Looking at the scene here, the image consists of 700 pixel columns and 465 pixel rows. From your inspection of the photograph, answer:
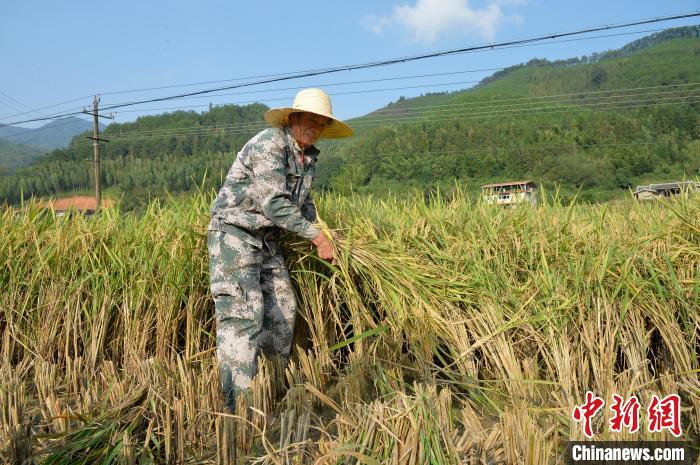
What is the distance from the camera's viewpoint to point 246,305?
7.68 feet

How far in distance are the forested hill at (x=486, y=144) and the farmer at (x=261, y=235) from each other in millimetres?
31793

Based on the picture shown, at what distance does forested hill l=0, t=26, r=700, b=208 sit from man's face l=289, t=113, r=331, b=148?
104 ft

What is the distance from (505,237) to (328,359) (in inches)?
47.9

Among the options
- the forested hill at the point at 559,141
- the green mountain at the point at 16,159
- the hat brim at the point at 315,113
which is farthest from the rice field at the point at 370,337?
the green mountain at the point at 16,159

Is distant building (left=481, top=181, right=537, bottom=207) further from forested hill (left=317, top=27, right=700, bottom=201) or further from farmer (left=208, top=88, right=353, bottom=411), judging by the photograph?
→ forested hill (left=317, top=27, right=700, bottom=201)

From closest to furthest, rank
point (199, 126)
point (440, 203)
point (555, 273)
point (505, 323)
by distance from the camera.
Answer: point (505, 323) < point (555, 273) < point (440, 203) < point (199, 126)

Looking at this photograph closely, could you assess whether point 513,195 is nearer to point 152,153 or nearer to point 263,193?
point 263,193

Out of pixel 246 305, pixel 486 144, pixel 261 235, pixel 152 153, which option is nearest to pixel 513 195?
pixel 261 235

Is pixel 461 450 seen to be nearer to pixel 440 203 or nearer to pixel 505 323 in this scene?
pixel 505 323

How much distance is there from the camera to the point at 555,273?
2.43 meters

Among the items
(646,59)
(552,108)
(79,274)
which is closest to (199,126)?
(552,108)

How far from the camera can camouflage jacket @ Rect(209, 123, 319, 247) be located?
237cm

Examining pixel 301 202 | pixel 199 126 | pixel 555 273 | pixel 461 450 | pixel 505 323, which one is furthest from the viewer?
pixel 199 126

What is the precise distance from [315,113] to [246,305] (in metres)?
1.03
